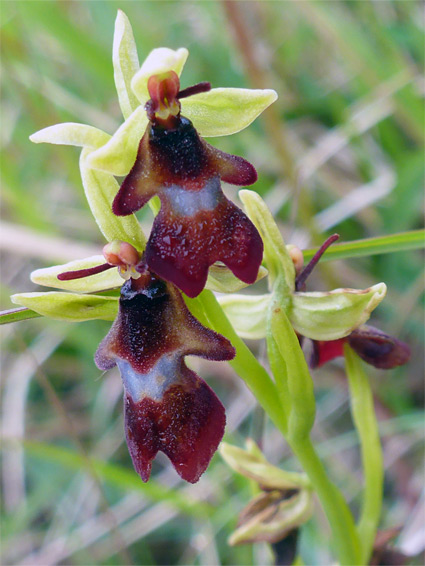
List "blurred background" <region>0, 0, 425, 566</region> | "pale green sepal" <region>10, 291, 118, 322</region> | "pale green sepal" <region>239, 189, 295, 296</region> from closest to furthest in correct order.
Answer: "pale green sepal" <region>10, 291, 118, 322</region> → "pale green sepal" <region>239, 189, 295, 296</region> → "blurred background" <region>0, 0, 425, 566</region>

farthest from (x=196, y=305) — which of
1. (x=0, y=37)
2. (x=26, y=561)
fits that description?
(x=0, y=37)

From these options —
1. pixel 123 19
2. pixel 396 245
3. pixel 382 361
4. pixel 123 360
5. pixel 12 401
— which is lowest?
pixel 12 401

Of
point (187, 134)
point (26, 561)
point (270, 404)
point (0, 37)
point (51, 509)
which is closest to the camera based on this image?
point (187, 134)

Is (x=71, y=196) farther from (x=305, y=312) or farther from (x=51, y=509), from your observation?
(x=305, y=312)

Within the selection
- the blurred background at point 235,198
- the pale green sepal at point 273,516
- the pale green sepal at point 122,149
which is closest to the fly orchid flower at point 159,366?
the pale green sepal at point 122,149

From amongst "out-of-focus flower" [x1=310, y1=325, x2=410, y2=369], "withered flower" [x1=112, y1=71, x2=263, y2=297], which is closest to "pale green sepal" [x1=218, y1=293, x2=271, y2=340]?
"out-of-focus flower" [x1=310, y1=325, x2=410, y2=369]

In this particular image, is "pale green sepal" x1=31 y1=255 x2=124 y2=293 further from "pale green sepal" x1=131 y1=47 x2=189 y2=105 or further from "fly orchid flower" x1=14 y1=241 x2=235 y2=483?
"pale green sepal" x1=131 y1=47 x2=189 y2=105
